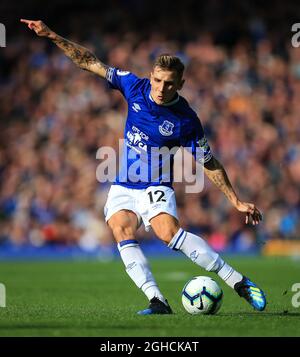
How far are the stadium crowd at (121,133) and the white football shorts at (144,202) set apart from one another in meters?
12.0

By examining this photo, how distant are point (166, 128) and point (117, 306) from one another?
2197mm

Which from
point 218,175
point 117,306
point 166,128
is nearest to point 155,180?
point 166,128

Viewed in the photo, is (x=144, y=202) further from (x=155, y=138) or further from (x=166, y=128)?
(x=166, y=128)

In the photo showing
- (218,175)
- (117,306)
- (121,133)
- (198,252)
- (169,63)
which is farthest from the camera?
(121,133)

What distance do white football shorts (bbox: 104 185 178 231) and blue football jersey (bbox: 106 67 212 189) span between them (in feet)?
0.24

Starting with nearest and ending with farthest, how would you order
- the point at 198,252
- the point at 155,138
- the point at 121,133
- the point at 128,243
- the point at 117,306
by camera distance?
the point at 198,252 → the point at 128,243 → the point at 155,138 → the point at 117,306 → the point at 121,133

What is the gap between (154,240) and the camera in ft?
69.9

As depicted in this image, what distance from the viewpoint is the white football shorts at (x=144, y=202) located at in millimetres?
8219

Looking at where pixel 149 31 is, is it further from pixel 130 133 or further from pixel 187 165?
pixel 130 133

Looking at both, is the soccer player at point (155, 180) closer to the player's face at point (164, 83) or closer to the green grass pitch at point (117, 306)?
the player's face at point (164, 83)

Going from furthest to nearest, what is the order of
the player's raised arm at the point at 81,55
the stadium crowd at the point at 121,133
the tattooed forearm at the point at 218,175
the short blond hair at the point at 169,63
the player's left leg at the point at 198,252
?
the stadium crowd at the point at 121,133
the player's raised arm at the point at 81,55
the tattooed forearm at the point at 218,175
the player's left leg at the point at 198,252
the short blond hair at the point at 169,63

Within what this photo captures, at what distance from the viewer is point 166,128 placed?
27.3 ft

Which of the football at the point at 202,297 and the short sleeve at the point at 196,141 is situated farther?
the short sleeve at the point at 196,141

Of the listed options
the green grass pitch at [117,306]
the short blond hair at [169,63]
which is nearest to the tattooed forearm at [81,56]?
the short blond hair at [169,63]
